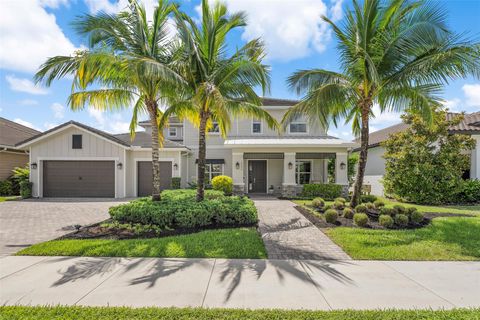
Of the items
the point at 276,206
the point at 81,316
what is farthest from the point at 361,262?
the point at 276,206

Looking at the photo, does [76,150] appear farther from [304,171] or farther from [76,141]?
[304,171]

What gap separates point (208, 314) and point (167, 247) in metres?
2.98

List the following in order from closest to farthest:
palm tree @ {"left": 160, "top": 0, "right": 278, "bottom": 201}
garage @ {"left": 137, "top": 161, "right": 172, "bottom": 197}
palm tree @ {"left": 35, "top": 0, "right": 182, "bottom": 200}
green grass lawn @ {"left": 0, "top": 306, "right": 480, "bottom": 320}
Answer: green grass lawn @ {"left": 0, "top": 306, "right": 480, "bottom": 320}
palm tree @ {"left": 35, "top": 0, "right": 182, "bottom": 200}
palm tree @ {"left": 160, "top": 0, "right": 278, "bottom": 201}
garage @ {"left": 137, "top": 161, "right": 172, "bottom": 197}

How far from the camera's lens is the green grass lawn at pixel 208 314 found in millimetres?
3293

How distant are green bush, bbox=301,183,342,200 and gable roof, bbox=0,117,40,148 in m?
21.2

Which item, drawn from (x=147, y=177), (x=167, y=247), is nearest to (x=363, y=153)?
(x=167, y=247)

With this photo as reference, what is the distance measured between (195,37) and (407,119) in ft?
41.4

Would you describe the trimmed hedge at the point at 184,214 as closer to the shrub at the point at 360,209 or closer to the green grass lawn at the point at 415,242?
the green grass lawn at the point at 415,242

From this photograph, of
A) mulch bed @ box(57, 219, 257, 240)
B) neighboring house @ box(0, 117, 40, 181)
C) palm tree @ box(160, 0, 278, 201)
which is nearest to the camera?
mulch bed @ box(57, 219, 257, 240)

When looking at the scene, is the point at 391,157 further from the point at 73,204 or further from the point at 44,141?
the point at 44,141

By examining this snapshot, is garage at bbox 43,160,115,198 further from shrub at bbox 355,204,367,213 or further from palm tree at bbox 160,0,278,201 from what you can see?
shrub at bbox 355,204,367,213

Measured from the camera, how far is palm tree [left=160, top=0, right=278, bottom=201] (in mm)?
8344

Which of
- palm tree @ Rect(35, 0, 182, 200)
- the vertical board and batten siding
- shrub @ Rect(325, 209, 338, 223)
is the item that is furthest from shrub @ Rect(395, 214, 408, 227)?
the vertical board and batten siding

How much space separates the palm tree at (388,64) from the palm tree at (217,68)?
1963 mm
